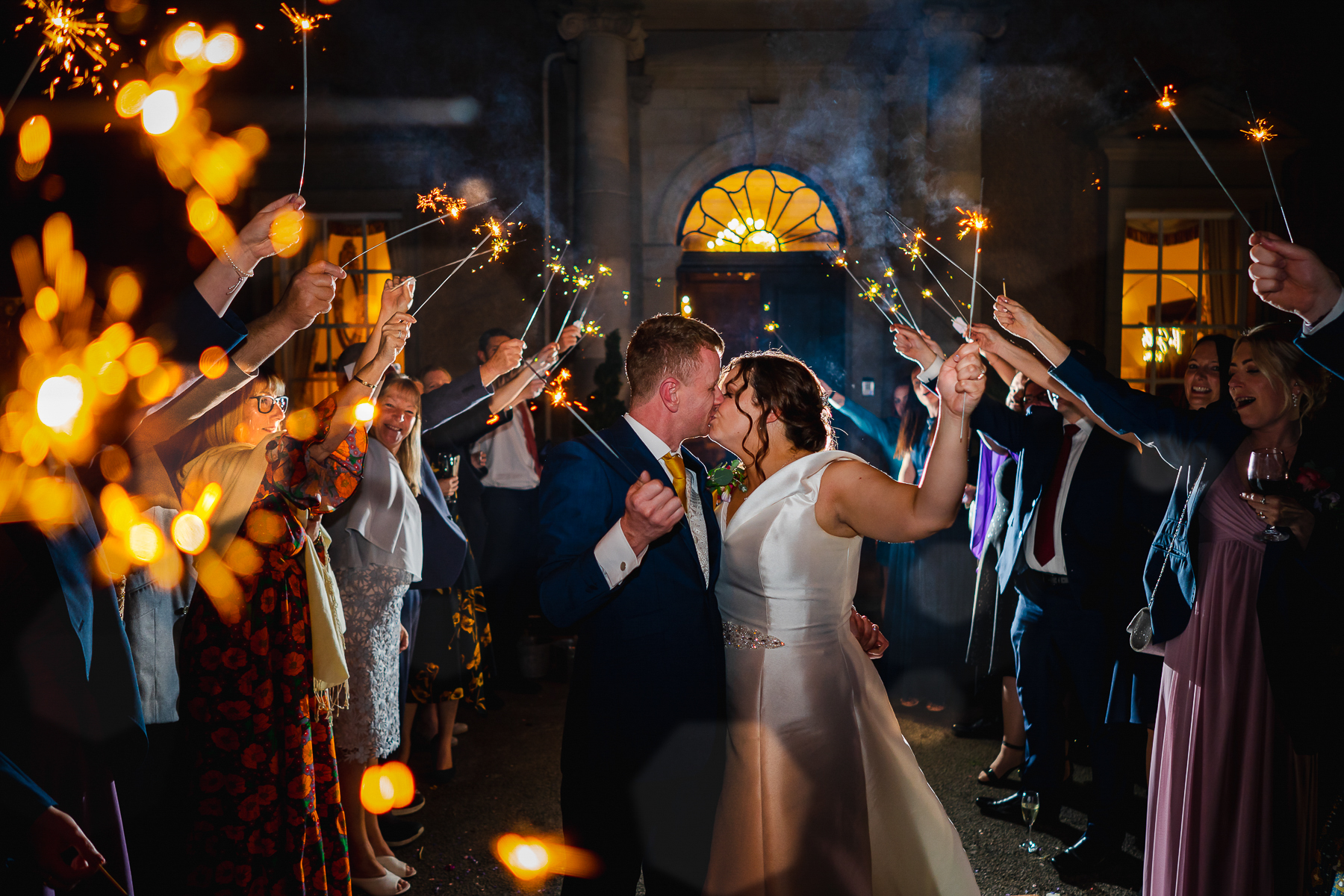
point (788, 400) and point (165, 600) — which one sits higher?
point (788, 400)

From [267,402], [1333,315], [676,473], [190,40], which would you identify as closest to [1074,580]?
[1333,315]

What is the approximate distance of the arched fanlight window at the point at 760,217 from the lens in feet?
27.1

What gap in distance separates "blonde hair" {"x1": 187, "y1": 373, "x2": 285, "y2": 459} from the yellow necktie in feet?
5.31

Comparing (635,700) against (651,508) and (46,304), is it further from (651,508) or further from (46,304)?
(46,304)

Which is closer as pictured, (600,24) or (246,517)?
(246,517)

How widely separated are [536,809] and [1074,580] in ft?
9.12

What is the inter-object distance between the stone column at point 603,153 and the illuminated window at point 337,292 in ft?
7.21

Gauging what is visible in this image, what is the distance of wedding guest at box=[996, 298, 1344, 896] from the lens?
237 cm

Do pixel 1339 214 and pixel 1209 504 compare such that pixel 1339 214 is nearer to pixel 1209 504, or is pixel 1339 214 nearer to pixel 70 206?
pixel 1209 504

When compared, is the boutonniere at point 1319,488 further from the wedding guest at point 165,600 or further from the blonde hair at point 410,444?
the blonde hair at point 410,444

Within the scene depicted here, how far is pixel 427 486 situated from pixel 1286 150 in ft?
29.9

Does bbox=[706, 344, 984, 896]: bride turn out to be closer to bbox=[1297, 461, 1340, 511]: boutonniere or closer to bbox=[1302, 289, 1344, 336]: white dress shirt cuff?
bbox=[1302, 289, 1344, 336]: white dress shirt cuff

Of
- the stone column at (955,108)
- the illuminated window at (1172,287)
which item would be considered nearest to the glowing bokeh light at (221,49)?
the stone column at (955,108)

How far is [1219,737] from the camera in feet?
8.18
